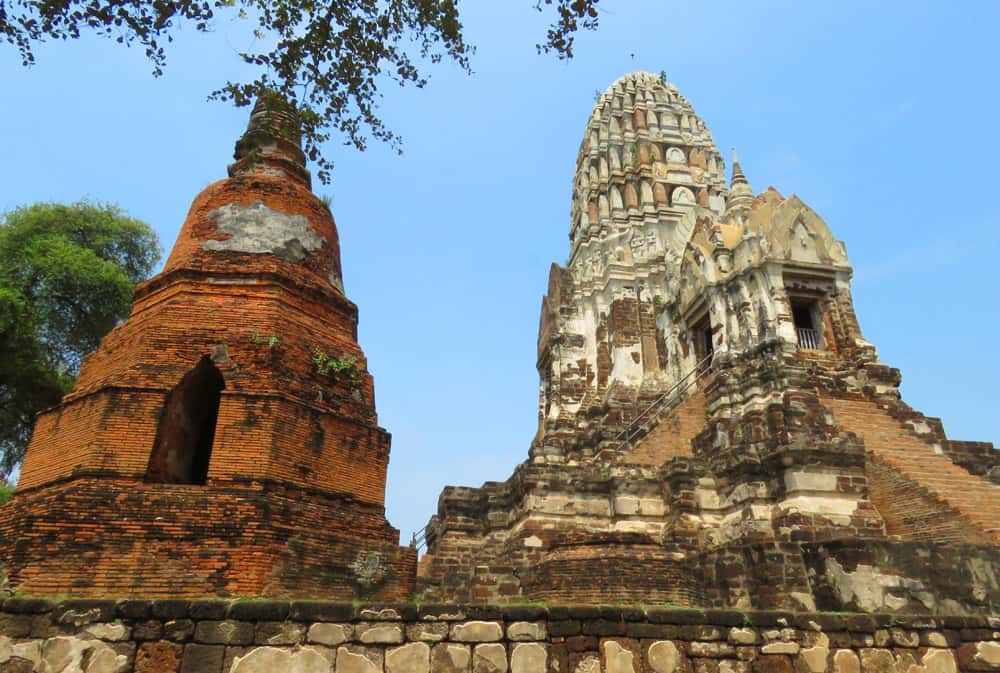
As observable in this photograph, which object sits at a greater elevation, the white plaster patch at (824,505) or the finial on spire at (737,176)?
the finial on spire at (737,176)

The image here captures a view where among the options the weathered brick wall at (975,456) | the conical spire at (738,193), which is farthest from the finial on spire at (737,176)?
the weathered brick wall at (975,456)

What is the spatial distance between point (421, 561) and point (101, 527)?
9719 mm

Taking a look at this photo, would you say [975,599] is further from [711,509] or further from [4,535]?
[4,535]

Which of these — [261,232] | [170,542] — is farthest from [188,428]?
[261,232]

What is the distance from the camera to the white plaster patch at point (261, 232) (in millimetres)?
8742

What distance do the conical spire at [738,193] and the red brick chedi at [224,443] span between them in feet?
46.9

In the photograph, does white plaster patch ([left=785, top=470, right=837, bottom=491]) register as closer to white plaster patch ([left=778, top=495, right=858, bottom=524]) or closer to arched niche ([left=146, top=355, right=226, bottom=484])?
white plaster patch ([left=778, top=495, right=858, bottom=524])

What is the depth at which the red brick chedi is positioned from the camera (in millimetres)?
6215

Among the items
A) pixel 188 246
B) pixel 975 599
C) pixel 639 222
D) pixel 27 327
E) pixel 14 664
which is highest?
pixel 639 222

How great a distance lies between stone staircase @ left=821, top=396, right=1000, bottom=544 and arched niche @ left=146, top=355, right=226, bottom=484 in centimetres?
1055

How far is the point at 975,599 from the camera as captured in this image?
9.12 metres

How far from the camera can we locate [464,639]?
4.32 m

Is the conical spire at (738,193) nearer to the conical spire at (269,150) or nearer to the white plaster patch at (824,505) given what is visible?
the white plaster patch at (824,505)

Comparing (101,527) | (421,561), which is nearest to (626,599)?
(421,561)
